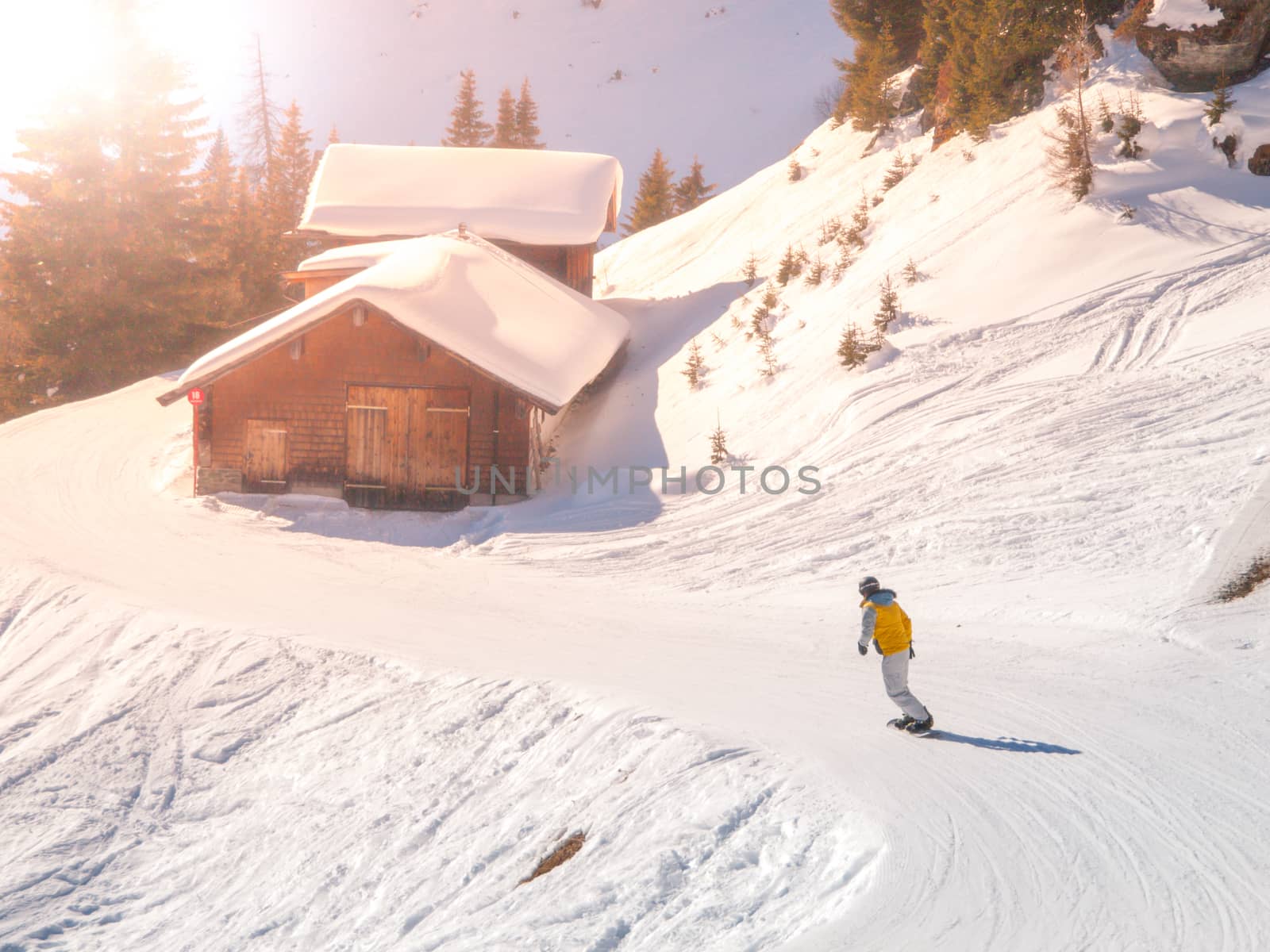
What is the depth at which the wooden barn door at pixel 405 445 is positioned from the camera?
64.6 ft

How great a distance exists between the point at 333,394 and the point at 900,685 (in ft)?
48.8

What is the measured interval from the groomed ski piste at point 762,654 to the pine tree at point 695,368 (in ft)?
2.48

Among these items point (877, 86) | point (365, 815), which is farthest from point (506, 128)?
point (365, 815)

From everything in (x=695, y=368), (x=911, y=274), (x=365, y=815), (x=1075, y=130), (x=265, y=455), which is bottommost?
(x=365, y=815)

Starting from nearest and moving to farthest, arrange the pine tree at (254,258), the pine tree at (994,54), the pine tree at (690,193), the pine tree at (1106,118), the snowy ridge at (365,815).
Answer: the snowy ridge at (365,815) → the pine tree at (1106,118) → the pine tree at (994,54) → the pine tree at (254,258) → the pine tree at (690,193)

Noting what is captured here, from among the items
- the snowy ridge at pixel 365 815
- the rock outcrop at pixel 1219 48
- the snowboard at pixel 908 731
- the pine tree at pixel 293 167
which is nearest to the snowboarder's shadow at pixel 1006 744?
the snowboard at pixel 908 731

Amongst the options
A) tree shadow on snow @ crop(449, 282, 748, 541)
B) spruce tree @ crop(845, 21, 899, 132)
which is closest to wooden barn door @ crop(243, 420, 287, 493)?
tree shadow on snow @ crop(449, 282, 748, 541)

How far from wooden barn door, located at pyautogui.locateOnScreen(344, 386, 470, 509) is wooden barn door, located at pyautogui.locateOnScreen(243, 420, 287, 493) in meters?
1.42

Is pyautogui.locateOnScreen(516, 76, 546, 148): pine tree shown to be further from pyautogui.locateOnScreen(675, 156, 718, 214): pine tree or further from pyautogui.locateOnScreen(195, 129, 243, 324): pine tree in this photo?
pyautogui.locateOnScreen(195, 129, 243, 324): pine tree

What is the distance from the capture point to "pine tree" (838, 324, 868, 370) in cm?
1955

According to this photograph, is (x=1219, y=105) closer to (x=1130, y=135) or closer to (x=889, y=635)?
(x=1130, y=135)

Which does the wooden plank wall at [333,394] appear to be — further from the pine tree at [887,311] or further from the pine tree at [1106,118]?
the pine tree at [1106,118]

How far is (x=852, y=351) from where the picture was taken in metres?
19.6

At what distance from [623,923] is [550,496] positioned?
1337 centimetres
